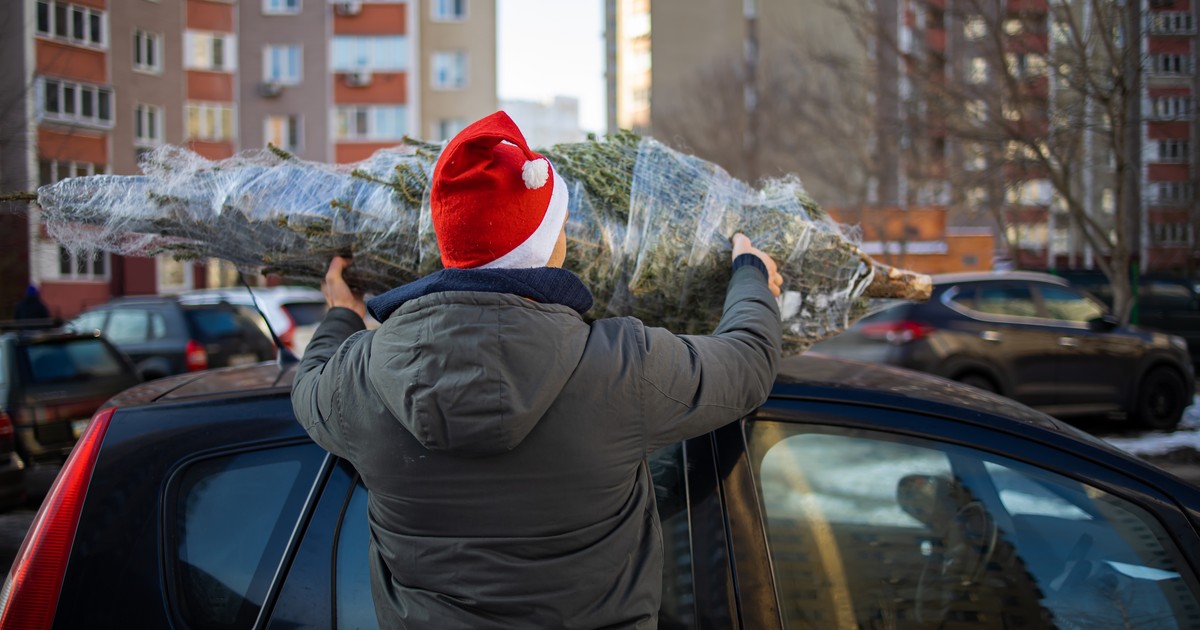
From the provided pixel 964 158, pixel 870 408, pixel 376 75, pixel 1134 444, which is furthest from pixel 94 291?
pixel 870 408

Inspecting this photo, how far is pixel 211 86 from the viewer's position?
33.5m

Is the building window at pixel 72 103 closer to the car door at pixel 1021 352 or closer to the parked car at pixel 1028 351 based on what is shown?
the parked car at pixel 1028 351

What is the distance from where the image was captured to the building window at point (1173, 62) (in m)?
7.56

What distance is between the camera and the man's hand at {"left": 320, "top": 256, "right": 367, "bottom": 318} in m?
2.20

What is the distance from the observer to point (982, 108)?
382 inches

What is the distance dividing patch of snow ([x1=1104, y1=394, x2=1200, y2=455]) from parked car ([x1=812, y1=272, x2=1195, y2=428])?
305mm

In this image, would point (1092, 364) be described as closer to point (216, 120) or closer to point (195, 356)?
point (195, 356)

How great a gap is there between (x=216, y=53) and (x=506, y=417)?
3741 cm

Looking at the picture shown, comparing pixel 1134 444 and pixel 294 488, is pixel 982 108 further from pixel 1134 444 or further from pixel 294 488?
pixel 294 488

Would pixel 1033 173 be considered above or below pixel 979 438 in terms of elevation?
above

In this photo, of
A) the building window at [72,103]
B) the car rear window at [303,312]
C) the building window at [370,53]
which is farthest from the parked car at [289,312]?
the building window at [370,53]

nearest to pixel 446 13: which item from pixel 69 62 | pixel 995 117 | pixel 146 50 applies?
pixel 146 50

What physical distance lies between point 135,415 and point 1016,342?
9147mm

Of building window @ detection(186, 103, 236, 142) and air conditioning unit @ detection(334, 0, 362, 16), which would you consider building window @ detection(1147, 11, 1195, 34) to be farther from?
air conditioning unit @ detection(334, 0, 362, 16)
